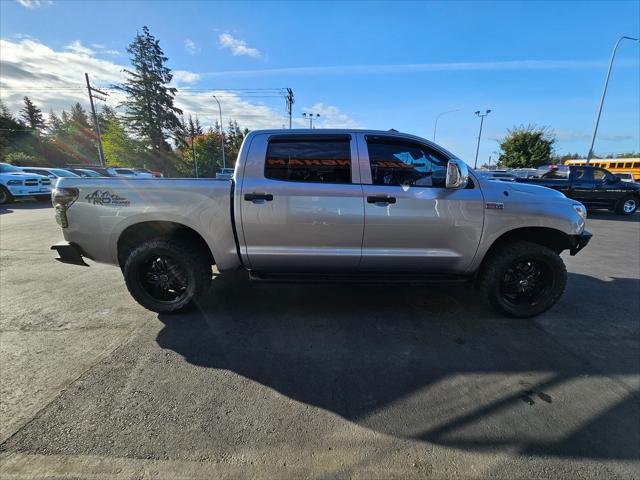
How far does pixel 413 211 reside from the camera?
3094mm

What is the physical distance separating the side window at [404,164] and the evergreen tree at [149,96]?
52.4 m

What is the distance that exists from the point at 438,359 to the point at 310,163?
2242 mm

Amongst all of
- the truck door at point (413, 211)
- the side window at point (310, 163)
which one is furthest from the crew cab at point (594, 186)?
the side window at point (310, 163)

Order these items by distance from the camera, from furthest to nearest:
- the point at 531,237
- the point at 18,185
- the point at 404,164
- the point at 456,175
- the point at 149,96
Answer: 1. the point at 149,96
2. the point at 18,185
3. the point at 531,237
4. the point at 404,164
5. the point at 456,175

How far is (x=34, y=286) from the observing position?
417 centimetres

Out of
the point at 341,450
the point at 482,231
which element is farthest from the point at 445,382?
the point at 482,231

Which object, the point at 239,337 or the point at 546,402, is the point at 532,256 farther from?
the point at 239,337

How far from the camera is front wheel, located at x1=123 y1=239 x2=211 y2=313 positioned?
125 inches

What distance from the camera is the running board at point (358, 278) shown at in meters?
3.22

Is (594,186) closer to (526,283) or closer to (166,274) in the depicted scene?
(526,283)

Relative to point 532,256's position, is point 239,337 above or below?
below

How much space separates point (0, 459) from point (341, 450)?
193 cm

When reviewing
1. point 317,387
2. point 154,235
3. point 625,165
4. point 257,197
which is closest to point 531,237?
point 317,387

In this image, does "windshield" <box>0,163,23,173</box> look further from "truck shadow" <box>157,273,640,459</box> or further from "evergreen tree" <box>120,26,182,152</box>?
"evergreen tree" <box>120,26,182,152</box>
